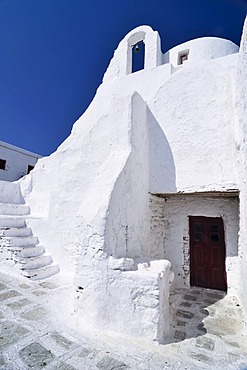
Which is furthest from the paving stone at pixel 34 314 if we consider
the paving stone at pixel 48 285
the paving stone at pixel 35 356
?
the paving stone at pixel 48 285

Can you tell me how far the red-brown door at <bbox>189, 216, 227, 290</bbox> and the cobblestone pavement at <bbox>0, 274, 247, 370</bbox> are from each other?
1329 mm

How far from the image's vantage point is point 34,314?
3.65 metres

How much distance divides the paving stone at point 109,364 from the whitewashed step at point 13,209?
240 inches

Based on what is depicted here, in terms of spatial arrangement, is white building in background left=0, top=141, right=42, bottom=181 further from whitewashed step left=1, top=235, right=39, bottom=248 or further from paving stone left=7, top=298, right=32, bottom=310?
paving stone left=7, top=298, right=32, bottom=310

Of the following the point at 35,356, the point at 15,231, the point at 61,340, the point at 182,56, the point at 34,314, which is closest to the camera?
the point at 35,356

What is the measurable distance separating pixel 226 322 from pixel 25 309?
366cm

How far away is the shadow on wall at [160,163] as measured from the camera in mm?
5062

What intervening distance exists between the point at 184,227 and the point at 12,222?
530cm

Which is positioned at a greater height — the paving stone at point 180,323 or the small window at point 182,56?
the small window at point 182,56

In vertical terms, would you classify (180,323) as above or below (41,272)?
below

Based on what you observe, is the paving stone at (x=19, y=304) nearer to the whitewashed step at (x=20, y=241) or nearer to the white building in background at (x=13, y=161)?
the whitewashed step at (x=20, y=241)

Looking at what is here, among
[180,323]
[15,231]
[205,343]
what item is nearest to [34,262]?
[15,231]

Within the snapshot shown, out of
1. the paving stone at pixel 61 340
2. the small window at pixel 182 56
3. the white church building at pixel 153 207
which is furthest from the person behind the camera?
the small window at pixel 182 56

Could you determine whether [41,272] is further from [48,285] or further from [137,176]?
[137,176]
